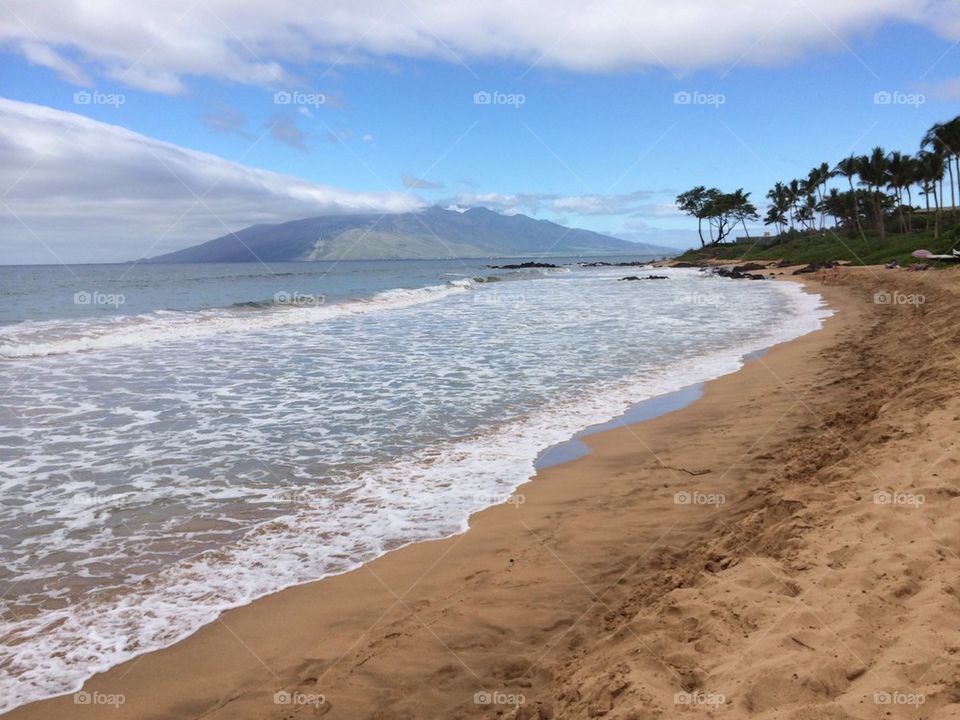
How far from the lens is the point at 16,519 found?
241 inches

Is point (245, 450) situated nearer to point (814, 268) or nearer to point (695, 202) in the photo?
point (814, 268)

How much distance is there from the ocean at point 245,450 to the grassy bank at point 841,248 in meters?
28.7

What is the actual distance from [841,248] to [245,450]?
2657 inches

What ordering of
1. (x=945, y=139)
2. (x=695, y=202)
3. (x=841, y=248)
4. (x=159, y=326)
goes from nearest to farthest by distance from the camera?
(x=159, y=326) → (x=945, y=139) → (x=841, y=248) → (x=695, y=202)

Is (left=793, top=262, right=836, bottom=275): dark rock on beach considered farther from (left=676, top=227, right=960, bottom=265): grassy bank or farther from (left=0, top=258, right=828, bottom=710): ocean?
(left=0, top=258, right=828, bottom=710): ocean

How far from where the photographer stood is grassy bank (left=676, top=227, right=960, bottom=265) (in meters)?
41.8

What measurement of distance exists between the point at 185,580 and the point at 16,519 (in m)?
2.51

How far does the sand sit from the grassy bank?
38.4 m

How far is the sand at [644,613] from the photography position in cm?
311

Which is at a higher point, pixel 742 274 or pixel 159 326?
pixel 742 274

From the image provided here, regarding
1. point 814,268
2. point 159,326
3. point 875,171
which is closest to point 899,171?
point 875,171

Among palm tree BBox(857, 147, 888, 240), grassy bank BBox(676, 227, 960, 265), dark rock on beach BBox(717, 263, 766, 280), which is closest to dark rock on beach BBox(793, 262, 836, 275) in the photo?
grassy bank BBox(676, 227, 960, 265)

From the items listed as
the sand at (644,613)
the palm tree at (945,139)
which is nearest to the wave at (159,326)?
the sand at (644,613)

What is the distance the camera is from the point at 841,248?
201ft
